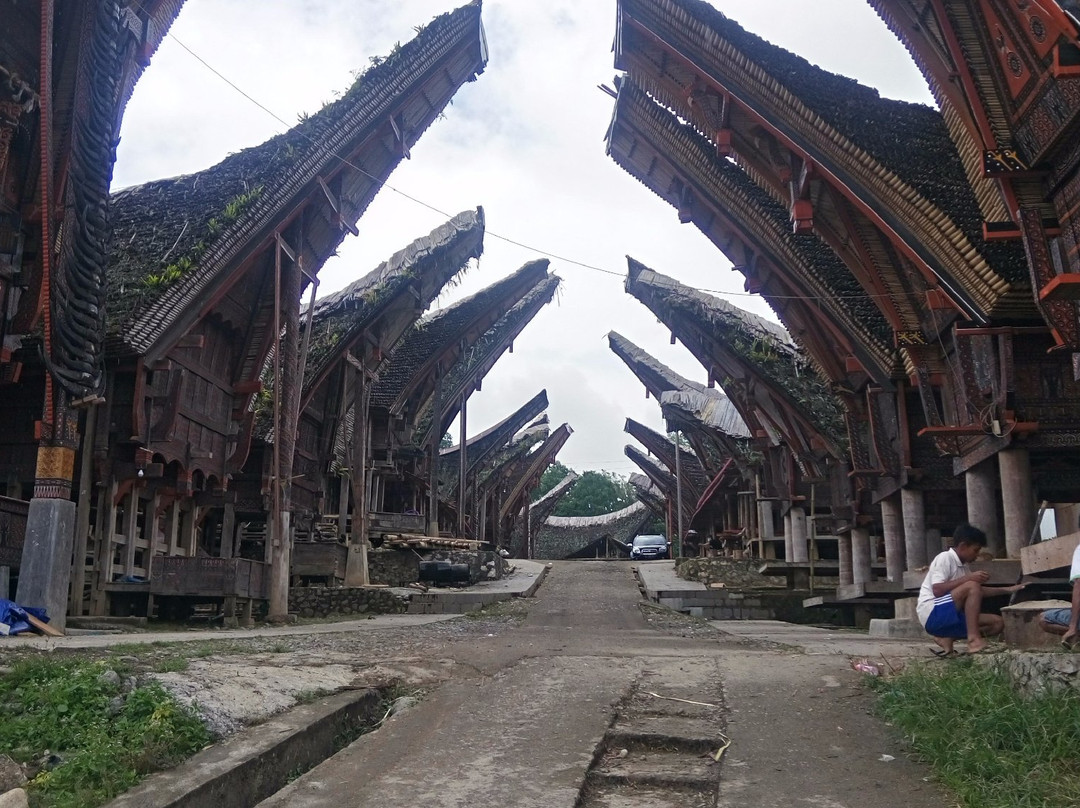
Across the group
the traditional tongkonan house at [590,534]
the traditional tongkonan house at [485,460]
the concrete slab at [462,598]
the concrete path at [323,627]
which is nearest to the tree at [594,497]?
the traditional tongkonan house at [590,534]

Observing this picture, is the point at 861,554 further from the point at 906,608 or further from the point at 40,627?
the point at 40,627

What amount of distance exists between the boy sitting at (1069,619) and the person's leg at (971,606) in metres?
0.50

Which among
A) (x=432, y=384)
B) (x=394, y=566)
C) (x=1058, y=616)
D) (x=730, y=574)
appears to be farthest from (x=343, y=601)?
(x=1058, y=616)

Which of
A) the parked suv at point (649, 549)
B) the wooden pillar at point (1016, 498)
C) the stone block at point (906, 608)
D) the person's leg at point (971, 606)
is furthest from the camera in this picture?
the parked suv at point (649, 549)

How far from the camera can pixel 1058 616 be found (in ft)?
17.9

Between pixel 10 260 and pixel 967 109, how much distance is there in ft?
32.7

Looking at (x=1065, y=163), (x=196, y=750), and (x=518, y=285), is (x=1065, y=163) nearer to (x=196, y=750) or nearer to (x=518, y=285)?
(x=196, y=750)

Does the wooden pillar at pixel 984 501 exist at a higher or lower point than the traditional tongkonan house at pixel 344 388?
A: lower

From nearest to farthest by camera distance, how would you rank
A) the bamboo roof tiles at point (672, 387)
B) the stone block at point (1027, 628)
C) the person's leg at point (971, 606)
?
the stone block at point (1027, 628), the person's leg at point (971, 606), the bamboo roof tiles at point (672, 387)

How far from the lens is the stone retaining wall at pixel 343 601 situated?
1706 centimetres

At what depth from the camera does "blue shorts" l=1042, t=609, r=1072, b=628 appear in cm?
540

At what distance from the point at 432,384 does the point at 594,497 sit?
1678 inches

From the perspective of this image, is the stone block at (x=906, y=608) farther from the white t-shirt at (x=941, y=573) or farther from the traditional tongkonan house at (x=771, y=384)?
the white t-shirt at (x=941, y=573)

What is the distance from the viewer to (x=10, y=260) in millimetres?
10695
